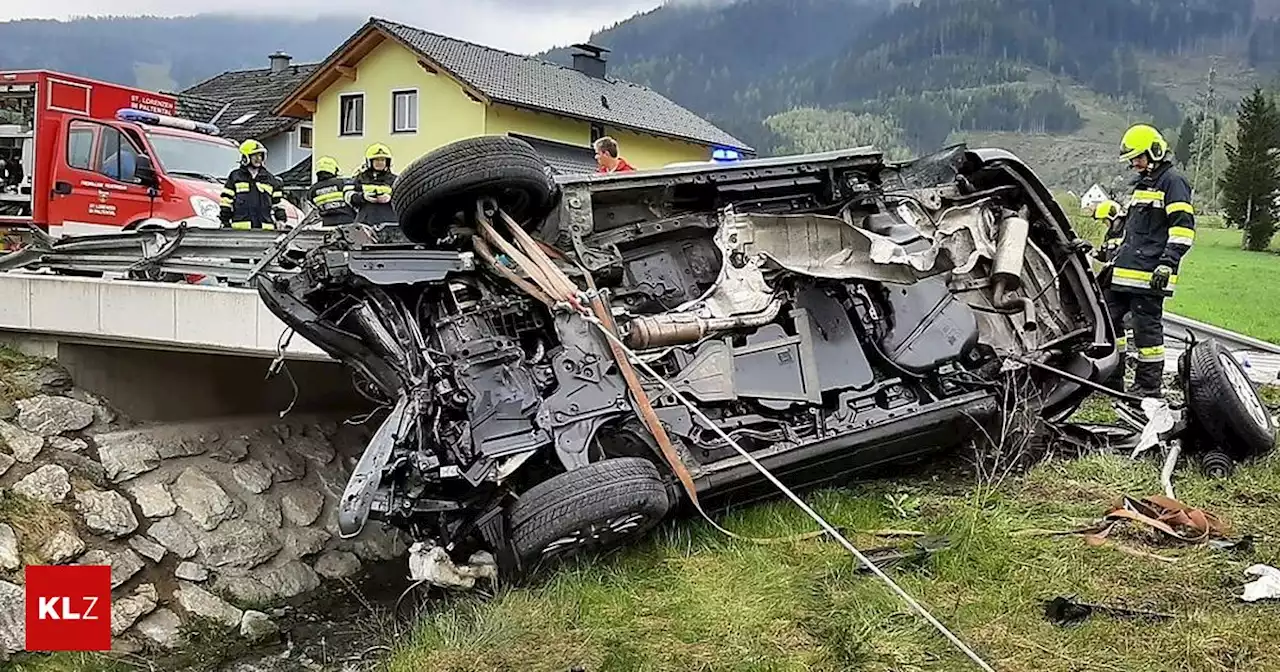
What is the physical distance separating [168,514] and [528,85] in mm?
17291

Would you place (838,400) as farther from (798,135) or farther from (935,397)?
(798,135)

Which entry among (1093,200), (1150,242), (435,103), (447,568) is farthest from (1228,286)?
(447,568)

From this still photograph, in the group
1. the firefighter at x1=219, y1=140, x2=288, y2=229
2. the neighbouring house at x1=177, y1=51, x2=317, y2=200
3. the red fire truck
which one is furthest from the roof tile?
the firefighter at x1=219, y1=140, x2=288, y2=229

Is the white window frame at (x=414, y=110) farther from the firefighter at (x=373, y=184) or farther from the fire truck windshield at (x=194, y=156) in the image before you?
the firefighter at (x=373, y=184)

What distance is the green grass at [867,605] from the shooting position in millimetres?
3434

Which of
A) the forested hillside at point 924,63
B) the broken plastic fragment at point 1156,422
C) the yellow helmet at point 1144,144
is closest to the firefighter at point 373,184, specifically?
the yellow helmet at point 1144,144

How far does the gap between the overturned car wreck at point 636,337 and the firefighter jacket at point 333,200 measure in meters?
2.59

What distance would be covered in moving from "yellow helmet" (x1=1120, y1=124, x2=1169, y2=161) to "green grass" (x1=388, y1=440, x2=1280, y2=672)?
2364 millimetres

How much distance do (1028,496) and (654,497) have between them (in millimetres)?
1897

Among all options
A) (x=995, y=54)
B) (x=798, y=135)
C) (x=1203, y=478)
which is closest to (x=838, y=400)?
(x=1203, y=478)

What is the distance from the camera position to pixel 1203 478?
516 cm

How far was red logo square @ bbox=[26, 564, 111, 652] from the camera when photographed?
543 cm

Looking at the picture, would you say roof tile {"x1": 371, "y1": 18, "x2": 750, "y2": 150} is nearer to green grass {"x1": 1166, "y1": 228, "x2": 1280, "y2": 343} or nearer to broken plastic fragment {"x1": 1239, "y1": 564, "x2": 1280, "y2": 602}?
green grass {"x1": 1166, "y1": 228, "x2": 1280, "y2": 343}

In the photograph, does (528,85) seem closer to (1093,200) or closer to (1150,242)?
(1093,200)
